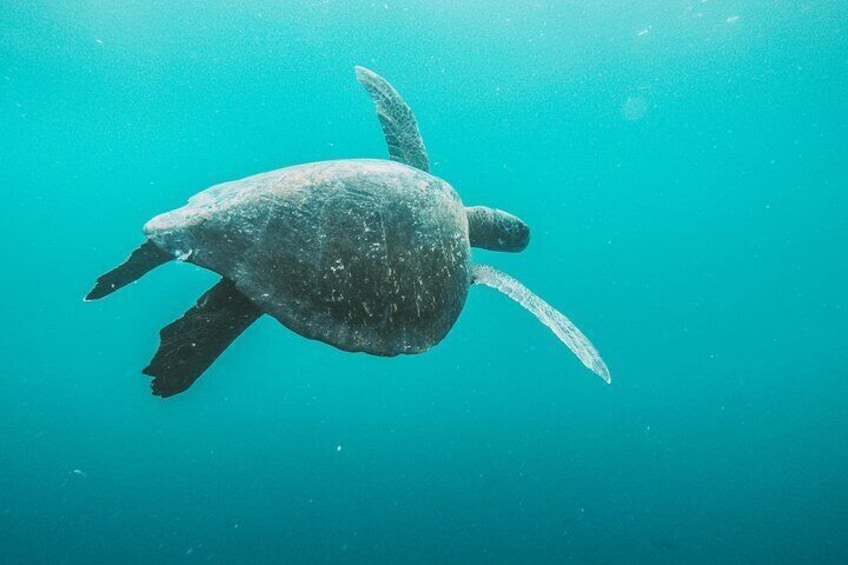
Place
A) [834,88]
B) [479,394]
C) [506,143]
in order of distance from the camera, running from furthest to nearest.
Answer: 1. [506,143]
2. [834,88]
3. [479,394]

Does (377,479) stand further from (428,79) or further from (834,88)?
(834,88)

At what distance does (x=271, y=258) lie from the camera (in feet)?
7.73

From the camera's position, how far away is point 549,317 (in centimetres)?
360

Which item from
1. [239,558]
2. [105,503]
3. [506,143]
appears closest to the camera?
[239,558]

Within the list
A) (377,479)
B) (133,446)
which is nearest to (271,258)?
(377,479)

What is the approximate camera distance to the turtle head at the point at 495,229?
459 centimetres

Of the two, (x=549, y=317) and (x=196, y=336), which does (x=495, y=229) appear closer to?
(x=549, y=317)

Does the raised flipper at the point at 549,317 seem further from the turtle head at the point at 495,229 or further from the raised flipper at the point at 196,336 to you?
the raised flipper at the point at 196,336

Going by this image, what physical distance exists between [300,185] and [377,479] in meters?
16.4

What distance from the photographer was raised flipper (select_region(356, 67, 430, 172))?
15.7ft

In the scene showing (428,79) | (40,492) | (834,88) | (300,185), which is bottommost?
(40,492)

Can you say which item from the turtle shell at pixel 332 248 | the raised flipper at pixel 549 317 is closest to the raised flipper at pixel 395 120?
the raised flipper at pixel 549 317

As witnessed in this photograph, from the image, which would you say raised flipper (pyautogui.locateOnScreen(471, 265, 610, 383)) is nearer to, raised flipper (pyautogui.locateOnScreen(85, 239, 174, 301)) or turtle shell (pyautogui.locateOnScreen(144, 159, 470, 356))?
turtle shell (pyautogui.locateOnScreen(144, 159, 470, 356))

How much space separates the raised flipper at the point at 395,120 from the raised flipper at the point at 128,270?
2.62m
